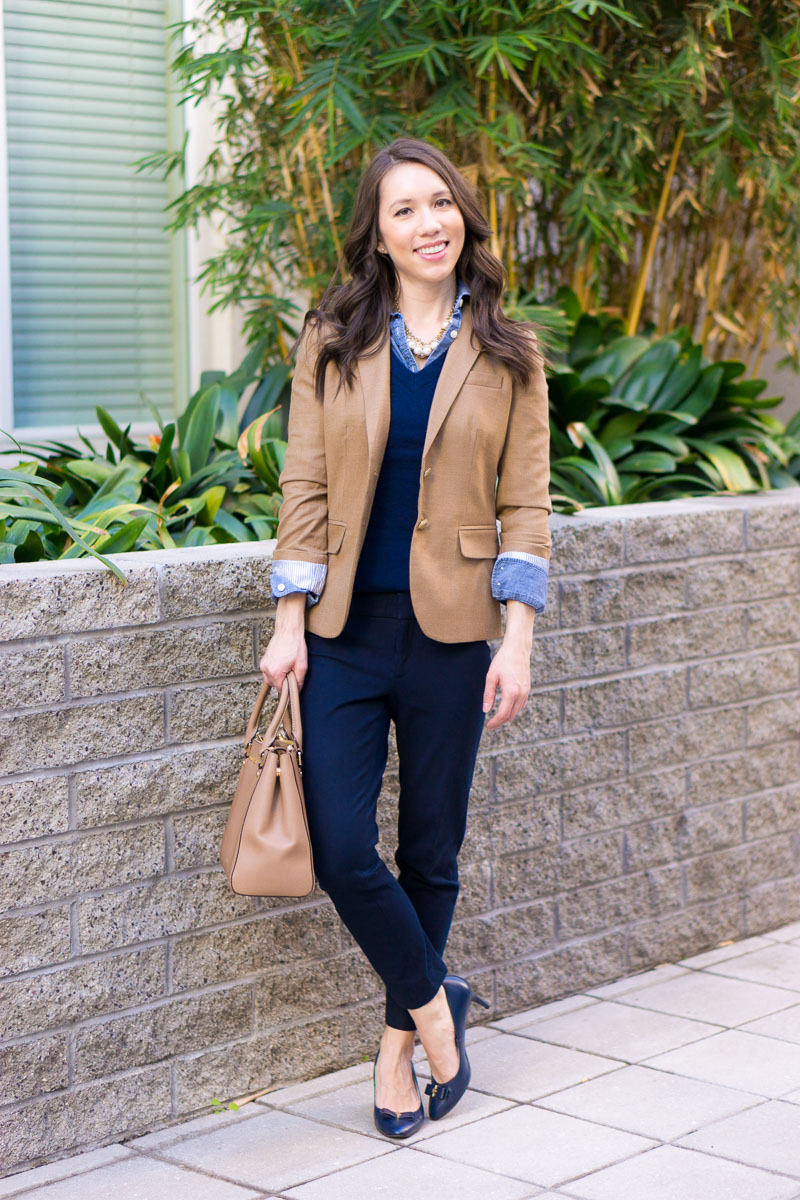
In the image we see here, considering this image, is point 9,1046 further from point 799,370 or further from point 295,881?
point 799,370

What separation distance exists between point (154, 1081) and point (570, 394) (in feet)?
7.74

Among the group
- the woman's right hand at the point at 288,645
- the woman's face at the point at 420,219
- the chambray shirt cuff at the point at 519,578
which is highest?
the woman's face at the point at 420,219

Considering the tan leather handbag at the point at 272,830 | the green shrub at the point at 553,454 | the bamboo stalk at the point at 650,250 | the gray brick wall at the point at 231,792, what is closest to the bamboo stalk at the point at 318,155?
the green shrub at the point at 553,454

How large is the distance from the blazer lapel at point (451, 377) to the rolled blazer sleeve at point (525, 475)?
0.39 feet

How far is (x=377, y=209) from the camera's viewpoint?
8.73 ft

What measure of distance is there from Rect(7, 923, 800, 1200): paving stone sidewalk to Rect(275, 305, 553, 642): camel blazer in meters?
0.98

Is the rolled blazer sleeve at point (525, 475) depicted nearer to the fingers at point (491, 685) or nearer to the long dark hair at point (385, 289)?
the long dark hair at point (385, 289)

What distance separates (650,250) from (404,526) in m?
2.65

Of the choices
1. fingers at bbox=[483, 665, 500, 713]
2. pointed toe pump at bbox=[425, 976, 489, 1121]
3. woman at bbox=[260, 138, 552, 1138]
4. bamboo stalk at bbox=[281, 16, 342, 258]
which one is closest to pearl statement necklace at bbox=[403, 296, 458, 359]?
woman at bbox=[260, 138, 552, 1138]

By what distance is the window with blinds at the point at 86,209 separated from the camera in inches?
205

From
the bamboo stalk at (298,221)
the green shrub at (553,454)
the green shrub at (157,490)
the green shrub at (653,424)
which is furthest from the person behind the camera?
the bamboo stalk at (298,221)

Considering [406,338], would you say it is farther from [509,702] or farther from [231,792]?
[231,792]

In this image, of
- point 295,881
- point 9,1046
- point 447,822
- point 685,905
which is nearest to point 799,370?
point 685,905

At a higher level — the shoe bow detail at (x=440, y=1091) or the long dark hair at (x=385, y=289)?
the long dark hair at (x=385, y=289)
